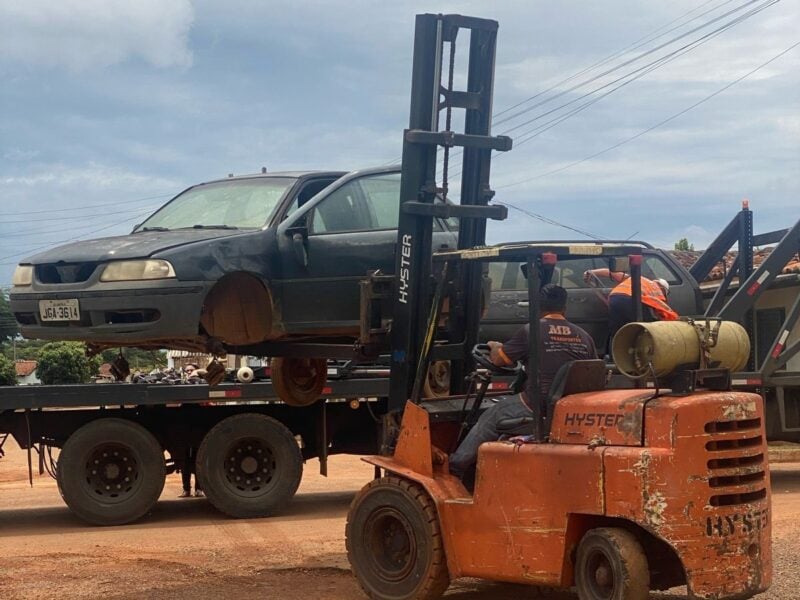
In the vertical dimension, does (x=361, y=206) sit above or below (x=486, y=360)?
above

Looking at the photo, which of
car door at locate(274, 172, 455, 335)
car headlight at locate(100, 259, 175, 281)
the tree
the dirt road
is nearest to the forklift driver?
the dirt road

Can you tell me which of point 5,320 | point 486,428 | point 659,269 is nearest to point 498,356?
point 486,428

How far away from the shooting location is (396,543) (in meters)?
7.11

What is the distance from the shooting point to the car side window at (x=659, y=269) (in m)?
13.2

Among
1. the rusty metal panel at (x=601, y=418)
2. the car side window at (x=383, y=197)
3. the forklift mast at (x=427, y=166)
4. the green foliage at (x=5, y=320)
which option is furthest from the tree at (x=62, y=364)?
the rusty metal panel at (x=601, y=418)

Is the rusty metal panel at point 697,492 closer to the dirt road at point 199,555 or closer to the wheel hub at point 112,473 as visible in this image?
the dirt road at point 199,555

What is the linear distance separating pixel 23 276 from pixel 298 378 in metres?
2.14

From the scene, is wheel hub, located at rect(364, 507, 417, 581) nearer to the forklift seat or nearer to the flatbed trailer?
the forklift seat

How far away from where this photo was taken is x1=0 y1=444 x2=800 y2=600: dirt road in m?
7.66

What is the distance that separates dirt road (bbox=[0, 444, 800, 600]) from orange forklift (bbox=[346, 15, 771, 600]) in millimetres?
989

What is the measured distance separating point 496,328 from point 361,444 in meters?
1.99

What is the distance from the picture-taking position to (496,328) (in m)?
12.8

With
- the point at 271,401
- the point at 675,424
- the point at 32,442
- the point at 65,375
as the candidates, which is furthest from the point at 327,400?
the point at 65,375

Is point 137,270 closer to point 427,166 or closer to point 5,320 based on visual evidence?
point 427,166
